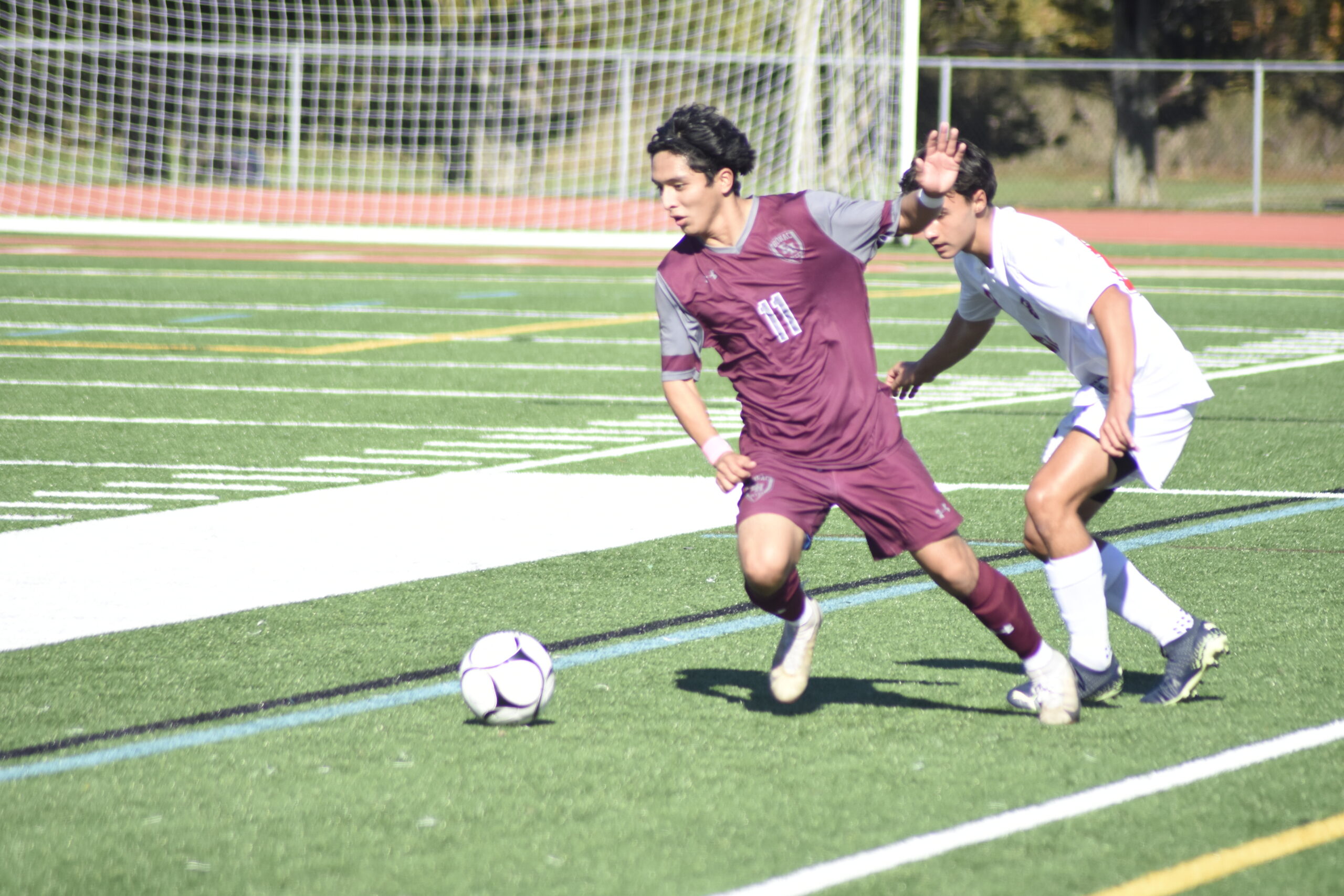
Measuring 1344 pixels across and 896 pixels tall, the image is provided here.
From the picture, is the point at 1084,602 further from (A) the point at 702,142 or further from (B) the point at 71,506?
(B) the point at 71,506

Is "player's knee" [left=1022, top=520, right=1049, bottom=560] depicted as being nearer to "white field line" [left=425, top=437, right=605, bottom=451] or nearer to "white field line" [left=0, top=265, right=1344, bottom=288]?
"white field line" [left=425, top=437, right=605, bottom=451]

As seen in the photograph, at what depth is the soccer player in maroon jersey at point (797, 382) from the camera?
15.6 feet

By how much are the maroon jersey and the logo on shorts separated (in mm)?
85

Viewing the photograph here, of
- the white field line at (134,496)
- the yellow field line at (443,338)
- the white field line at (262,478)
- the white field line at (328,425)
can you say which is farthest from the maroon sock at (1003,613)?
the yellow field line at (443,338)

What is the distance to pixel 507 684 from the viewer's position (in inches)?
186

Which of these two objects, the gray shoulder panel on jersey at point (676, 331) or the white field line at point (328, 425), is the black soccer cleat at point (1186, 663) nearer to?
the gray shoulder panel on jersey at point (676, 331)

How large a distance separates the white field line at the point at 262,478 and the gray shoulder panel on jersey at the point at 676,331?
4056mm

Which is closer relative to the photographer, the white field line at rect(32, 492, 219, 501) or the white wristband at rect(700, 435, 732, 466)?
the white wristband at rect(700, 435, 732, 466)

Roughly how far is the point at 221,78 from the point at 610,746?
28.4m

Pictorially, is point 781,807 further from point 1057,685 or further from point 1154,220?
point 1154,220

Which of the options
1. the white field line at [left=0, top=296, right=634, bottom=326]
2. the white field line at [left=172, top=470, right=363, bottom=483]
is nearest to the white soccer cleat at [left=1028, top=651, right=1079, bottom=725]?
the white field line at [left=172, top=470, right=363, bottom=483]

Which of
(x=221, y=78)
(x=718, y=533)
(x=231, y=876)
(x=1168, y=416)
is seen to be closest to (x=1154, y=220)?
(x=221, y=78)

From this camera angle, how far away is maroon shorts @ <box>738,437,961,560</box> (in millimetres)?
4770

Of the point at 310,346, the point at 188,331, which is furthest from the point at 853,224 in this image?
the point at 188,331
